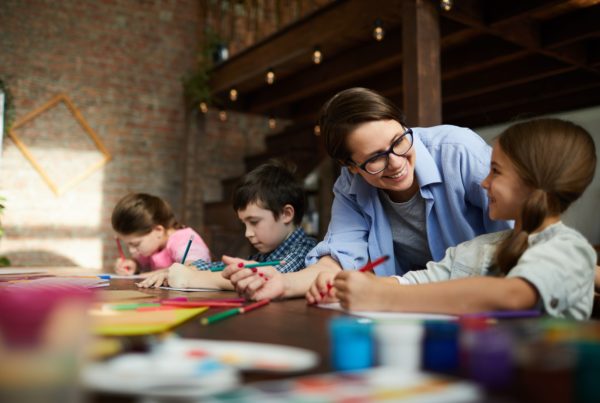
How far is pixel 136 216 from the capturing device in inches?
102

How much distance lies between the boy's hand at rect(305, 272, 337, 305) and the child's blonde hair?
32 cm

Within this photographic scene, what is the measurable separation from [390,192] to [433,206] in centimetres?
14

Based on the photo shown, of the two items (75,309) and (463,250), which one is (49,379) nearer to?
(75,309)

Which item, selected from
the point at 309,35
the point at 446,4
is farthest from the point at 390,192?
the point at 309,35

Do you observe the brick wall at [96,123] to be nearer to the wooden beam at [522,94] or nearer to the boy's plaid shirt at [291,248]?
the wooden beam at [522,94]

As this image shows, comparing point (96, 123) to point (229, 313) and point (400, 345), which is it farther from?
point (400, 345)

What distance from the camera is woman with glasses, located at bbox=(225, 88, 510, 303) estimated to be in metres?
1.38

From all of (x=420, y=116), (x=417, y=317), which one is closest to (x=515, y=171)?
(x=417, y=317)

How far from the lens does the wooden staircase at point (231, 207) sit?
15.9ft

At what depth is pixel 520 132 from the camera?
1059 mm

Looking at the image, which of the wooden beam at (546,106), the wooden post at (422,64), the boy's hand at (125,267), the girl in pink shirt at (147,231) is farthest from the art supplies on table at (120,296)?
the wooden beam at (546,106)

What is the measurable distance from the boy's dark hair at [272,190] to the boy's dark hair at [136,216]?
0.67m

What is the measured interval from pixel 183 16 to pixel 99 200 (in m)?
2.05

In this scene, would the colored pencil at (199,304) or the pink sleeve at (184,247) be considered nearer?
the colored pencil at (199,304)
